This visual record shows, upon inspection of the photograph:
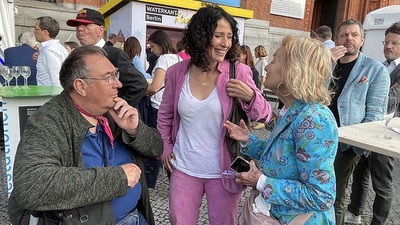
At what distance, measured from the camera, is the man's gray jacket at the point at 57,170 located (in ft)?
3.91

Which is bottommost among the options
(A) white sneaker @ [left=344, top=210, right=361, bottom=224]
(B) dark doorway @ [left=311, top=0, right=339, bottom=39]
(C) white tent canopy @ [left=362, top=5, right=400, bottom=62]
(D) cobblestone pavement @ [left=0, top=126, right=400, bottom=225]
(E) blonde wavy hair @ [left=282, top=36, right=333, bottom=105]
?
(D) cobblestone pavement @ [left=0, top=126, right=400, bottom=225]

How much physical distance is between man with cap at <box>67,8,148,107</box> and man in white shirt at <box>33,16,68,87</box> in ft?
2.41

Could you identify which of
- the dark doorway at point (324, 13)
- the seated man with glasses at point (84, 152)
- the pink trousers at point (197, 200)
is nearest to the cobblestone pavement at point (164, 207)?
the pink trousers at point (197, 200)

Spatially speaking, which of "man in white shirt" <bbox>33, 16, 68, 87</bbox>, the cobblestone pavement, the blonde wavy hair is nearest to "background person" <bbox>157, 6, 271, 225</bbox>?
the blonde wavy hair

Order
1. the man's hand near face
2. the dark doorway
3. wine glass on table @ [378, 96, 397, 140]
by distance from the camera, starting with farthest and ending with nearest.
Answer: the dark doorway < wine glass on table @ [378, 96, 397, 140] < the man's hand near face

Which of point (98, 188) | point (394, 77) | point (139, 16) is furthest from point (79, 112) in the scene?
point (139, 16)

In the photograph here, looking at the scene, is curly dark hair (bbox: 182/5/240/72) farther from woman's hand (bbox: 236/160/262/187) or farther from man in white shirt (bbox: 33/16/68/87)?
man in white shirt (bbox: 33/16/68/87)

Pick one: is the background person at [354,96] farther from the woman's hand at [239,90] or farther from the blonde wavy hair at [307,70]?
the blonde wavy hair at [307,70]

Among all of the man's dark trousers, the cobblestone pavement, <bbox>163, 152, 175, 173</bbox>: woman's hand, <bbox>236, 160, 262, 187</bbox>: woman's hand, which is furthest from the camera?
the cobblestone pavement

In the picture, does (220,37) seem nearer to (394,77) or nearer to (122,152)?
(122,152)

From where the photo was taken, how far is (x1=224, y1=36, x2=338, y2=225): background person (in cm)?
121

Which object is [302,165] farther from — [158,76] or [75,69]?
[158,76]

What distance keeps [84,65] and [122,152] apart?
0.53m

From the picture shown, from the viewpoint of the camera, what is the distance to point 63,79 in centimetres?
149
